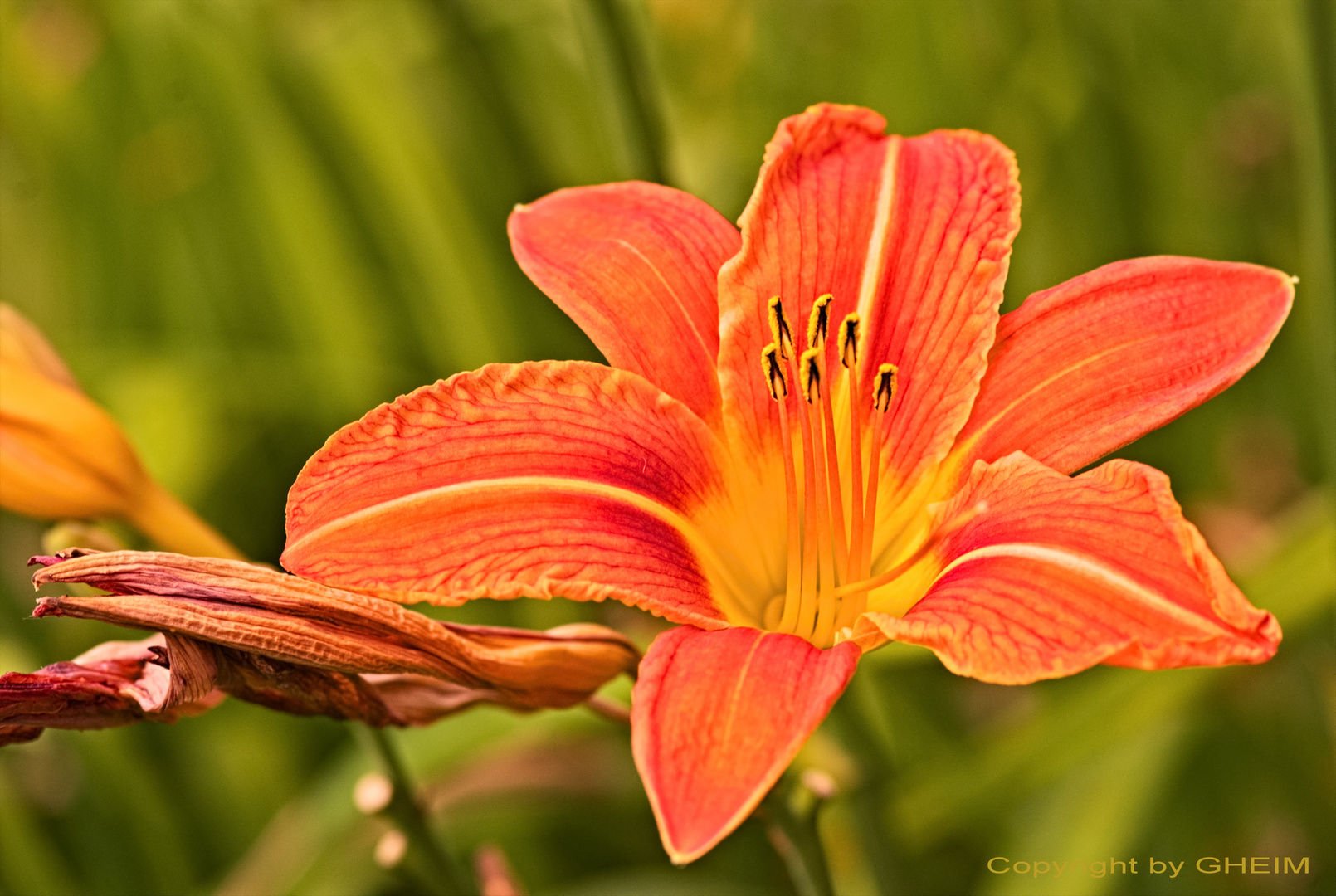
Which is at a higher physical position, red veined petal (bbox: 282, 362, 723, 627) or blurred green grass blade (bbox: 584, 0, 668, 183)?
blurred green grass blade (bbox: 584, 0, 668, 183)

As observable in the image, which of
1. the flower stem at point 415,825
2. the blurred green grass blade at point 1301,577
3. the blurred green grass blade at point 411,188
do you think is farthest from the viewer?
the blurred green grass blade at point 411,188

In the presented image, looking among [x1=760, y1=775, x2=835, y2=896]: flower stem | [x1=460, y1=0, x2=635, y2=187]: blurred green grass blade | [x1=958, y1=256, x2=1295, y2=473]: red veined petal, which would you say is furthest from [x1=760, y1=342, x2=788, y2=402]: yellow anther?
[x1=460, y1=0, x2=635, y2=187]: blurred green grass blade

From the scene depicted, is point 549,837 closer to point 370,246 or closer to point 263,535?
point 263,535

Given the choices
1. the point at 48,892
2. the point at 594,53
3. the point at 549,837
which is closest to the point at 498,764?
the point at 549,837

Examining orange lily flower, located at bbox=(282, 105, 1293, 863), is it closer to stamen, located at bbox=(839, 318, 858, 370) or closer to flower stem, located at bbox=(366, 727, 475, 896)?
stamen, located at bbox=(839, 318, 858, 370)

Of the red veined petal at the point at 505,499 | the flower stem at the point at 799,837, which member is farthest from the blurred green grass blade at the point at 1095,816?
the red veined petal at the point at 505,499

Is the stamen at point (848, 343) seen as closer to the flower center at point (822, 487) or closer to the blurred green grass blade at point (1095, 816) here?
the flower center at point (822, 487)

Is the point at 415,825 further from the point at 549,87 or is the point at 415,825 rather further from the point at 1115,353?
the point at 549,87

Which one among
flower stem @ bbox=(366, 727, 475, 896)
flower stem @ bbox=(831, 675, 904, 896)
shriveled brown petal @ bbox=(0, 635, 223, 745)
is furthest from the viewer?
flower stem @ bbox=(831, 675, 904, 896)
